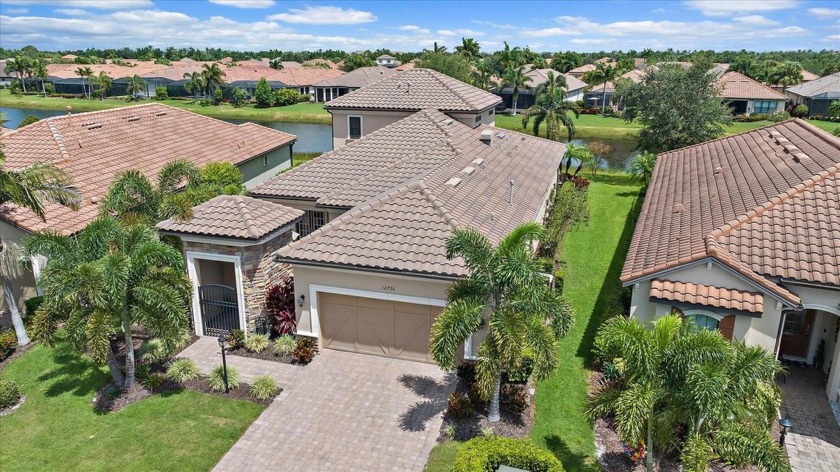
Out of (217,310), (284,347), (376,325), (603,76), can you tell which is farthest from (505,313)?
(603,76)

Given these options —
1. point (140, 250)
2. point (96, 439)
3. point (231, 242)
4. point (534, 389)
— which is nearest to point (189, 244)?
point (231, 242)

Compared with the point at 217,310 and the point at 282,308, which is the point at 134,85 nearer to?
the point at 217,310

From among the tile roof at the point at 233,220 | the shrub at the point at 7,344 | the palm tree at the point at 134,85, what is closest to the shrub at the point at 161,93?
the palm tree at the point at 134,85

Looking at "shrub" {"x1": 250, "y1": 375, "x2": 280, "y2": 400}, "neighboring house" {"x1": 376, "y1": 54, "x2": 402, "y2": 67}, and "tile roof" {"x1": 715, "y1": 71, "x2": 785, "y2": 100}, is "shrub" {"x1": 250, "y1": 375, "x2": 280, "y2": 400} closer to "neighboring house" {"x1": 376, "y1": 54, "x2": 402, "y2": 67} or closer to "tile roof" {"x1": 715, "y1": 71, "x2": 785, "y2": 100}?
"tile roof" {"x1": 715, "y1": 71, "x2": 785, "y2": 100}

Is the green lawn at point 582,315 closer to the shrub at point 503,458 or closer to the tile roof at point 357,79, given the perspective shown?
the shrub at point 503,458

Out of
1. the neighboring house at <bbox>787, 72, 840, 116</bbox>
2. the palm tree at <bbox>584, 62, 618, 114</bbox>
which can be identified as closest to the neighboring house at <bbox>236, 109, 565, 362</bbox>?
the palm tree at <bbox>584, 62, 618, 114</bbox>

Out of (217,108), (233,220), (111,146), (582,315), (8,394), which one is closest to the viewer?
(8,394)
